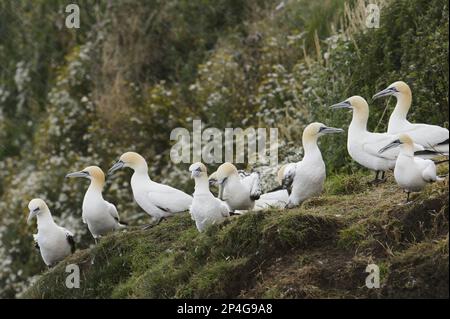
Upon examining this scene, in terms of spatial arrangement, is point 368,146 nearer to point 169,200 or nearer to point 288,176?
point 288,176

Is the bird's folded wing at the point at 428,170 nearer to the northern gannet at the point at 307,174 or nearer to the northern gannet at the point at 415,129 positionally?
the northern gannet at the point at 415,129

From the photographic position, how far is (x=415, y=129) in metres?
11.3

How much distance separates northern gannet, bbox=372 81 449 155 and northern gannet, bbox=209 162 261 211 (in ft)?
5.74

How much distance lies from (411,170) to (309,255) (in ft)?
3.84

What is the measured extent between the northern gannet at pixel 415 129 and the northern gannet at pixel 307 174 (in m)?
0.90

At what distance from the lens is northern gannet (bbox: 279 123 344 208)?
35.1ft

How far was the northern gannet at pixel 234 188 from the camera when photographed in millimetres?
10883

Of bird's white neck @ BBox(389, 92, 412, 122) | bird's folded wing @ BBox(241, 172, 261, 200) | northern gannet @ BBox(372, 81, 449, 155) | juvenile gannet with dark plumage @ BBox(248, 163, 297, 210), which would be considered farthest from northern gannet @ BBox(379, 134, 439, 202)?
bird's white neck @ BBox(389, 92, 412, 122)

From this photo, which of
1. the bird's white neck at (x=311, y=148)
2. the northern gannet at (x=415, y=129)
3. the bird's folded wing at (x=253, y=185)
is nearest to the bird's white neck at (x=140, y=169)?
the bird's folded wing at (x=253, y=185)

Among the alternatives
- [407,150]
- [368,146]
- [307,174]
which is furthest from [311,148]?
[407,150]

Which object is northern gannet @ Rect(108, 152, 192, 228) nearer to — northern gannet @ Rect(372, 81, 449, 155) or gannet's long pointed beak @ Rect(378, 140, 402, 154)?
gannet's long pointed beak @ Rect(378, 140, 402, 154)

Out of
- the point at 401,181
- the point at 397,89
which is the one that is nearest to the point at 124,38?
the point at 397,89

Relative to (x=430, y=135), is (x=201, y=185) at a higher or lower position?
lower

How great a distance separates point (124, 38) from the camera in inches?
851
